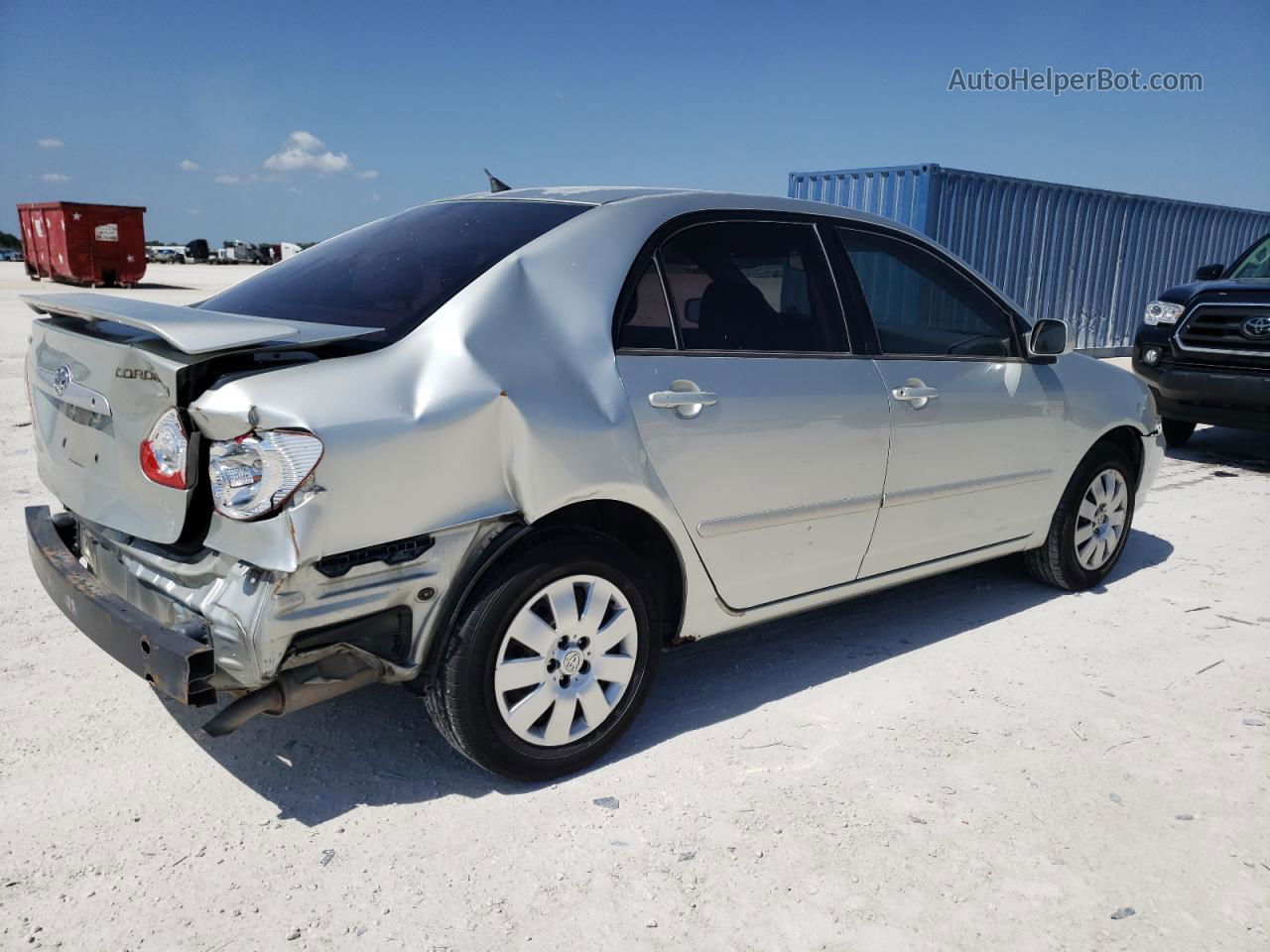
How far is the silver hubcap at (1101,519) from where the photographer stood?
4.63m

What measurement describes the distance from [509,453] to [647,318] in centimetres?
68

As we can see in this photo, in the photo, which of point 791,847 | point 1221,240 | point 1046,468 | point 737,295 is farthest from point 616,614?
point 1221,240

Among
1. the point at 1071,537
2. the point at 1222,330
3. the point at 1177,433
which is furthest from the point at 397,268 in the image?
the point at 1177,433

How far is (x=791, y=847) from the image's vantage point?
8.70 feet

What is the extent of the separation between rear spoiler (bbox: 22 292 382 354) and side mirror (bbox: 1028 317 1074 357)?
2.79m

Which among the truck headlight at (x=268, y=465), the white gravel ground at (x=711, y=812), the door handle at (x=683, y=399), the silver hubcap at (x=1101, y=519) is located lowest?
the white gravel ground at (x=711, y=812)

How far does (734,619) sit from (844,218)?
156 cm

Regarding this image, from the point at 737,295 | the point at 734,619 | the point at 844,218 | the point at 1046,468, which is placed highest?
the point at 844,218

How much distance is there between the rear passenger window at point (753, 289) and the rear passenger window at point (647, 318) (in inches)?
2.1

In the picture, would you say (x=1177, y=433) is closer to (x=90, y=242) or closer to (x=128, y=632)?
(x=128, y=632)

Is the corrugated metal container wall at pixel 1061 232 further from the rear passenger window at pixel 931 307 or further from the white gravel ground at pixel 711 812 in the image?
the white gravel ground at pixel 711 812

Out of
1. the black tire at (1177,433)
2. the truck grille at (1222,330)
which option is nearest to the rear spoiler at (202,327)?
the truck grille at (1222,330)

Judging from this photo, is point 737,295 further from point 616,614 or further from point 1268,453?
point 1268,453

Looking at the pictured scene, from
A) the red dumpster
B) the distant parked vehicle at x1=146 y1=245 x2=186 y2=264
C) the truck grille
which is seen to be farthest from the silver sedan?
the distant parked vehicle at x1=146 y1=245 x2=186 y2=264
